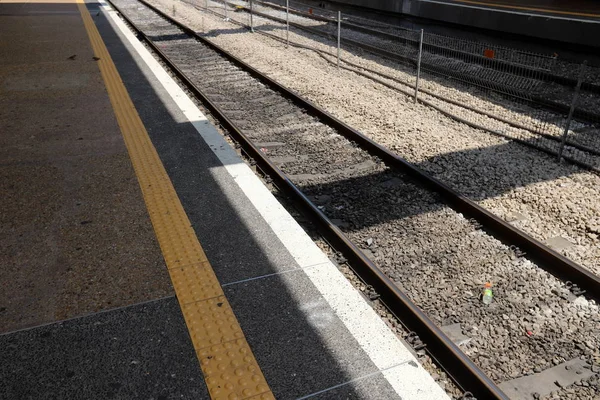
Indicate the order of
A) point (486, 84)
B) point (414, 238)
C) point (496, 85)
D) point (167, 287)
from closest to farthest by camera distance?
point (167, 287), point (414, 238), point (496, 85), point (486, 84)

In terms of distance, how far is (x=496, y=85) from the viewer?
10492mm

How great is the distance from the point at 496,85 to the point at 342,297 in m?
8.00

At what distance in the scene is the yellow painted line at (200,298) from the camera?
323 cm

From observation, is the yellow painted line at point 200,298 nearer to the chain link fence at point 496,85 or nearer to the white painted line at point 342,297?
the white painted line at point 342,297

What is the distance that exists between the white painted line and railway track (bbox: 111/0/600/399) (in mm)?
224

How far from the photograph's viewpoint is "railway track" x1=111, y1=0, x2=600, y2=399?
3.67m

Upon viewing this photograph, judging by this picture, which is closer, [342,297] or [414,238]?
[342,297]

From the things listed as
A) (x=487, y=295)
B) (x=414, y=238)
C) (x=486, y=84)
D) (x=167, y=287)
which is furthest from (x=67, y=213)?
(x=486, y=84)

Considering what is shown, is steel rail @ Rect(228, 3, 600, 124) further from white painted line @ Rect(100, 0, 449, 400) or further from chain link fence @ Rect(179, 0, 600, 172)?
white painted line @ Rect(100, 0, 449, 400)

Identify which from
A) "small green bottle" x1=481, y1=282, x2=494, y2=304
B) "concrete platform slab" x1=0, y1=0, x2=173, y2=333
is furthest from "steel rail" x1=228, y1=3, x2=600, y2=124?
"concrete platform slab" x1=0, y1=0, x2=173, y2=333

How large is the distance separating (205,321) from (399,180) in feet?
11.0

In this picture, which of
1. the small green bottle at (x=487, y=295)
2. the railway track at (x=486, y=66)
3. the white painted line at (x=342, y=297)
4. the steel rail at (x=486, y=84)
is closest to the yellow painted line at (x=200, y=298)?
the white painted line at (x=342, y=297)

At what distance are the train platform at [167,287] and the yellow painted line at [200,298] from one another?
1 cm

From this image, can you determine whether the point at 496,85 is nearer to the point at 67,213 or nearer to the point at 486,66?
the point at 486,66
